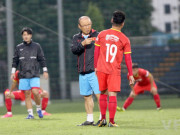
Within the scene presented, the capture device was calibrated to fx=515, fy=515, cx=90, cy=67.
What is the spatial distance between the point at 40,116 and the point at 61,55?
11220mm

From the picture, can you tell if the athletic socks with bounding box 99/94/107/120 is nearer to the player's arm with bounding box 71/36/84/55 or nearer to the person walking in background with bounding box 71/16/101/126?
the person walking in background with bounding box 71/16/101/126

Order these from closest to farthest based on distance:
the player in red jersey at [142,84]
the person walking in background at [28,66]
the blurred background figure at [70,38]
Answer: the person walking in background at [28,66] < the player in red jersey at [142,84] < the blurred background figure at [70,38]

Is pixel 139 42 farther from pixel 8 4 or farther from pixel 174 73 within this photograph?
pixel 8 4

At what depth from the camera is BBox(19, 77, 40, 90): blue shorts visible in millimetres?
9875

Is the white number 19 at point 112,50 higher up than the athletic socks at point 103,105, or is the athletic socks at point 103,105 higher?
the white number 19 at point 112,50

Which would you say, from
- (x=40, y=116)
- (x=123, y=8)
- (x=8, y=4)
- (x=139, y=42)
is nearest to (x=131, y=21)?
(x=123, y=8)


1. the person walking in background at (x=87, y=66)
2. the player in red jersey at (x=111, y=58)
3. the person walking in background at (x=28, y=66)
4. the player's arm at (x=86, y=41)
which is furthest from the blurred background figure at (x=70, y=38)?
the player in red jersey at (x=111, y=58)

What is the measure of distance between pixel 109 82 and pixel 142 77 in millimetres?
5905

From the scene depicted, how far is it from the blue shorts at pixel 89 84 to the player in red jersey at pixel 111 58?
52cm

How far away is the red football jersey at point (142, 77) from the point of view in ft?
42.4

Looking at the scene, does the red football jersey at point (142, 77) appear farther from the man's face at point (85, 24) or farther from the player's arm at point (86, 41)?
the player's arm at point (86, 41)

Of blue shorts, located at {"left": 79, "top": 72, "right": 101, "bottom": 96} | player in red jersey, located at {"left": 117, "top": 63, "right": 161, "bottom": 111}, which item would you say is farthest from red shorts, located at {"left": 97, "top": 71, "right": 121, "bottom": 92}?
player in red jersey, located at {"left": 117, "top": 63, "right": 161, "bottom": 111}

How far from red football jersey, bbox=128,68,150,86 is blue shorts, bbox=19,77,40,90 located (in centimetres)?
375

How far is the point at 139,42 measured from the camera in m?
22.9
